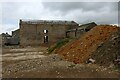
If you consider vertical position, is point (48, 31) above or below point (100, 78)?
above

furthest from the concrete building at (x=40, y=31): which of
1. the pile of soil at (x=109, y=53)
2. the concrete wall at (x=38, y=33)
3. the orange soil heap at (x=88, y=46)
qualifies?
the pile of soil at (x=109, y=53)

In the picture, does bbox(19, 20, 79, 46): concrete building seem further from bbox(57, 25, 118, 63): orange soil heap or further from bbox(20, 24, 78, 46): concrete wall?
bbox(57, 25, 118, 63): orange soil heap

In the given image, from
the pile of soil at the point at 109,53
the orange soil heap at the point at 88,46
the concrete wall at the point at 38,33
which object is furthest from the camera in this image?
the concrete wall at the point at 38,33

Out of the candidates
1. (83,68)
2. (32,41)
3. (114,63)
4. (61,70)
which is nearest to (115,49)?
(114,63)

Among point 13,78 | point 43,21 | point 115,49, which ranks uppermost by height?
point 43,21

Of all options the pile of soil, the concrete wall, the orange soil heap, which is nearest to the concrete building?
the concrete wall

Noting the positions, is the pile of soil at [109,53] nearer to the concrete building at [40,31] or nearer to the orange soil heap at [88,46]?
the orange soil heap at [88,46]

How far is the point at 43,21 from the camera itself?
4872 cm

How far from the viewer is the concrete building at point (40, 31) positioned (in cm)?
4684

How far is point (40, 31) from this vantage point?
4766cm

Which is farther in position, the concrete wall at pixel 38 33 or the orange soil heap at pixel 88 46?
the concrete wall at pixel 38 33

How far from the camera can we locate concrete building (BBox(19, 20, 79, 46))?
154ft

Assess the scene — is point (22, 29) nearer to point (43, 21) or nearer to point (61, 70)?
point (43, 21)

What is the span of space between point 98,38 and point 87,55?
2.90 metres
